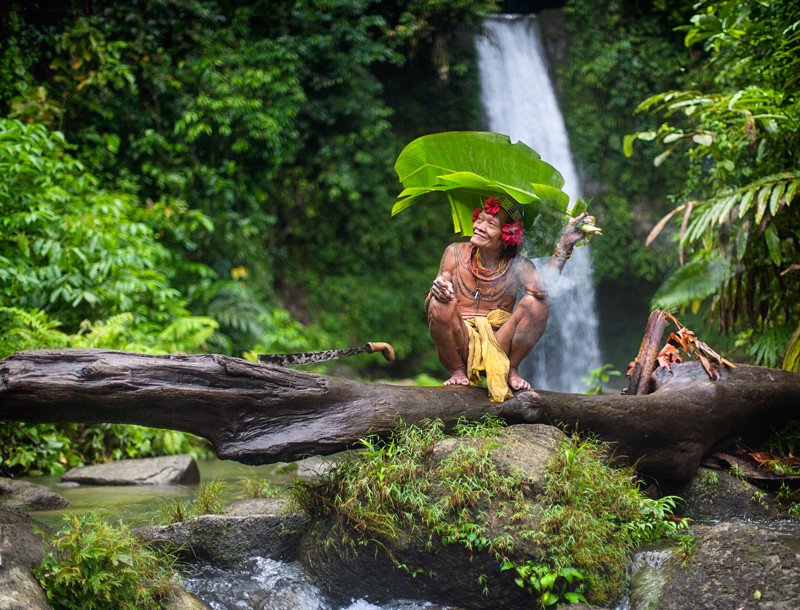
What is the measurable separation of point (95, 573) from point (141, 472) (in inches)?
131

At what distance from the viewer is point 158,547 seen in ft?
13.2

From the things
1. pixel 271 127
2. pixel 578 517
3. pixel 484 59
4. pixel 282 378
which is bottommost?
pixel 578 517

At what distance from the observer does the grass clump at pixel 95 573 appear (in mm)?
3225

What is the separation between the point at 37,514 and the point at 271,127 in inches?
283

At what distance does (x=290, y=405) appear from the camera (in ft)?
13.3

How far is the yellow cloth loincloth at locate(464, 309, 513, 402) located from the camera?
4.46 m

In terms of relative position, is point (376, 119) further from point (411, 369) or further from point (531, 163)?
point (531, 163)

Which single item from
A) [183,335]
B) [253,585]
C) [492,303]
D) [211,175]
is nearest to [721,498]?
[492,303]

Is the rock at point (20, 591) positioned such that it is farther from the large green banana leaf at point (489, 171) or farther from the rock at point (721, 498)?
the rock at point (721, 498)

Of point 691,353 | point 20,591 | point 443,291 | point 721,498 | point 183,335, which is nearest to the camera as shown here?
point 20,591

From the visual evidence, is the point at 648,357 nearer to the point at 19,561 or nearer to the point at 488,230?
the point at 488,230

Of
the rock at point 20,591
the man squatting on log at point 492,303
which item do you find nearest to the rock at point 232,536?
the rock at point 20,591

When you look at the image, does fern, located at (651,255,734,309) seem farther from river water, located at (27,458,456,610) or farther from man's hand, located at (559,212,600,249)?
river water, located at (27,458,456,610)

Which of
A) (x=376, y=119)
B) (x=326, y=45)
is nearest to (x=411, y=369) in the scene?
(x=376, y=119)
